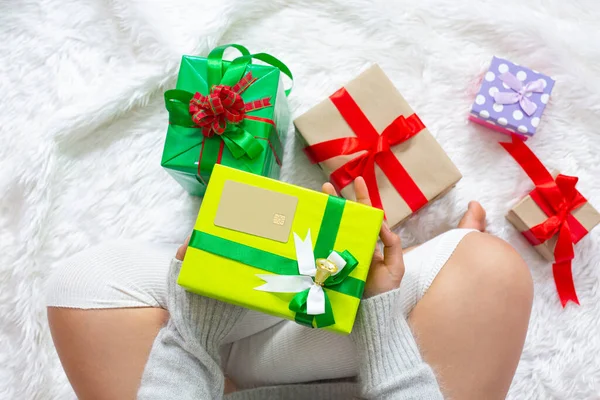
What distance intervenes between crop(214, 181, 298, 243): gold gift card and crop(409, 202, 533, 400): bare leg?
0.97 ft

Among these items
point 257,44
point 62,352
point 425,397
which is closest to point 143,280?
point 62,352

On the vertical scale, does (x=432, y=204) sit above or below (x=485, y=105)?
below

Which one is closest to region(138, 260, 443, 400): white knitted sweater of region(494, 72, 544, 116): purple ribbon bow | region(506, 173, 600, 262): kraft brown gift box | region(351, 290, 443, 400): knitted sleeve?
region(351, 290, 443, 400): knitted sleeve

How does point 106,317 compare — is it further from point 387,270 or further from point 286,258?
point 387,270

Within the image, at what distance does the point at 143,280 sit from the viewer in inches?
32.0

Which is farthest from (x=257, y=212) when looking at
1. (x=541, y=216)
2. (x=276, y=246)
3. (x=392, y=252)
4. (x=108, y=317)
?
(x=541, y=216)

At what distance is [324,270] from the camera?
636 millimetres

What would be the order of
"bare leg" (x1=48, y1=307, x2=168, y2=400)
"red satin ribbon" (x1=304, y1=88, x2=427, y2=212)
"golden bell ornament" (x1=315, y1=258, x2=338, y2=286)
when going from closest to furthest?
"golden bell ornament" (x1=315, y1=258, x2=338, y2=286)
"bare leg" (x1=48, y1=307, x2=168, y2=400)
"red satin ribbon" (x1=304, y1=88, x2=427, y2=212)

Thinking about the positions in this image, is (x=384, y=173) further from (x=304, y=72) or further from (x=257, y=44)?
(x=257, y=44)

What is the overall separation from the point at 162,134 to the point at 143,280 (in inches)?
15.3

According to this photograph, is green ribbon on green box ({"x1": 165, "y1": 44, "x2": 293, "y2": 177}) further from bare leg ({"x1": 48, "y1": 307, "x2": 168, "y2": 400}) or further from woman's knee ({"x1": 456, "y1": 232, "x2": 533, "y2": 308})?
woman's knee ({"x1": 456, "y1": 232, "x2": 533, "y2": 308})

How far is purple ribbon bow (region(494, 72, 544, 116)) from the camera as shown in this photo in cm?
100

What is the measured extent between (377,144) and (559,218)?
0.40 m

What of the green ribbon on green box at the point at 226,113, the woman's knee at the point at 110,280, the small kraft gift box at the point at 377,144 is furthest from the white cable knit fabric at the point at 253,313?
the green ribbon on green box at the point at 226,113
